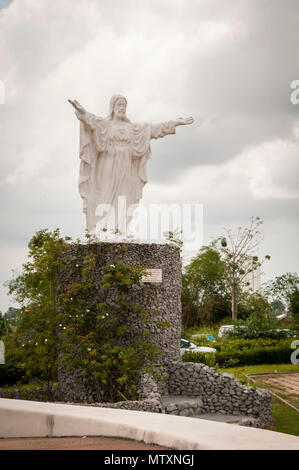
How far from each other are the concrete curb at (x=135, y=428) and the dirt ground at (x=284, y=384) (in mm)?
7377

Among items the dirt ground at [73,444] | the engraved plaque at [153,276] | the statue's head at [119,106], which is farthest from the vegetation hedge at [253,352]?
the dirt ground at [73,444]

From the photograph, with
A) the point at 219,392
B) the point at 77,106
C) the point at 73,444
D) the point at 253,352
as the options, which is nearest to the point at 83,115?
the point at 77,106

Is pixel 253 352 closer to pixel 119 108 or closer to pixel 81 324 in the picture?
pixel 81 324

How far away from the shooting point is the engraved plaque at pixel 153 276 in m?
10.0

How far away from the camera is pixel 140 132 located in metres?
10.9

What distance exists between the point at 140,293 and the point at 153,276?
1.57 ft

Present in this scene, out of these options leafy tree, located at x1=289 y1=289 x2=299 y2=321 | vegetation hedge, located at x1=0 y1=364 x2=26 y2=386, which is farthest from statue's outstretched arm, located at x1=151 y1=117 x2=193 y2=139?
leafy tree, located at x1=289 y1=289 x2=299 y2=321

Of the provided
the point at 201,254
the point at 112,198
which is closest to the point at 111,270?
the point at 112,198

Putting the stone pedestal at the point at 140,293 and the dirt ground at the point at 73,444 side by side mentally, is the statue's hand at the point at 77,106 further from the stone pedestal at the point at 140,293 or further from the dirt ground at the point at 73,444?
the dirt ground at the point at 73,444

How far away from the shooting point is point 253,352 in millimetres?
16375

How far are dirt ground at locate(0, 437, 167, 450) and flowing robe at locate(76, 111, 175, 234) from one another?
6.52 meters

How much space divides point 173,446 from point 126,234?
23.8 feet

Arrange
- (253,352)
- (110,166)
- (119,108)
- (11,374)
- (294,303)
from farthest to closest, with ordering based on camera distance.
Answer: (294,303)
(253,352)
(11,374)
(119,108)
(110,166)

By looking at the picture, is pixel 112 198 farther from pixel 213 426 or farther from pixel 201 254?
pixel 201 254
